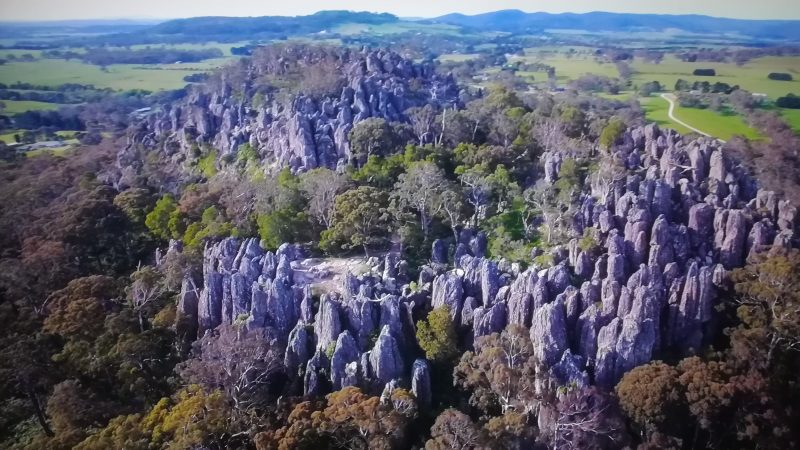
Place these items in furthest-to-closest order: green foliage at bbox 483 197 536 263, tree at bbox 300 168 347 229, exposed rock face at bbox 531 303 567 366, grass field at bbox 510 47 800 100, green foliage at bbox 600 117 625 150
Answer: grass field at bbox 510 47 800 100
green foliage at bbox 600 117 625 150
tree at bbox 300 168 347 229
green foliage at bbox 483 197 536 263
exposed rock face at bbox 531 303 567 366

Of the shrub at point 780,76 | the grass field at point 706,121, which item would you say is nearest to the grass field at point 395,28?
the grass field at point 706,121

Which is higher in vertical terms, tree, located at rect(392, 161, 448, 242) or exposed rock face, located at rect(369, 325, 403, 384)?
tree, located at rect(392, 161, 448, 242)

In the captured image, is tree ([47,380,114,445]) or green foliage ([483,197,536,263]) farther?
green foliage ([483,197,536,263])

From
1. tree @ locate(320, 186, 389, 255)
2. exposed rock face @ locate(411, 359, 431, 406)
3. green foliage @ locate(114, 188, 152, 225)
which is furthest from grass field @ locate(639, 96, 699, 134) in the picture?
green foliage @ locate(114, 188, 152, 225)

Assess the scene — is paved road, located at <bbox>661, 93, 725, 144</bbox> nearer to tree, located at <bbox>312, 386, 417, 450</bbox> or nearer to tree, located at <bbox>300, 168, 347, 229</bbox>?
tree, located at <bbox>300, 168, 347, 229</bbox>

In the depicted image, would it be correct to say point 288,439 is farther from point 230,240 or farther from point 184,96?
point 184,96

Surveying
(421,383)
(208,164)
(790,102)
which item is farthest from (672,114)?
(421,383)

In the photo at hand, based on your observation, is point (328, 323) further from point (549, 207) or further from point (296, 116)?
point (296, 116)
